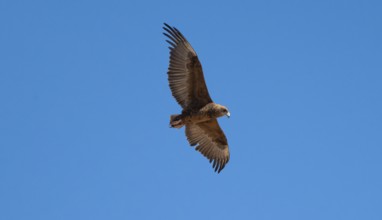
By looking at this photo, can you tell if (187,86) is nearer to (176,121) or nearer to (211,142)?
(176,121)

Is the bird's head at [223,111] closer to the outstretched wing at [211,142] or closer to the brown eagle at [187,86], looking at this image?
the brown eagle at [187,86]

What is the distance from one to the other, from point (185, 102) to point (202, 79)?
78cm

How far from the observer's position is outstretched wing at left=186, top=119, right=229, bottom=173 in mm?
20266

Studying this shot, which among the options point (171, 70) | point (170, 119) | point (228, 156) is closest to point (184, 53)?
point (171, 70)

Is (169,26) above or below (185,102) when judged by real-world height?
above

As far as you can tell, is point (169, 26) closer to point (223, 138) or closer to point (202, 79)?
point (202, 79)

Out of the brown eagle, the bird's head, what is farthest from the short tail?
the bird's head

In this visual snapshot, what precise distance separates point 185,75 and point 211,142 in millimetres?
2402

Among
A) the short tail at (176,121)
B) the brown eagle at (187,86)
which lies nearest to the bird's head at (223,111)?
the brown eagle at (187,86)

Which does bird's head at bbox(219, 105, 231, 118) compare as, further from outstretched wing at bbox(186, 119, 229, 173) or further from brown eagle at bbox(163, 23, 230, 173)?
outstretched wing at bbox(186, 119, 229, 173)

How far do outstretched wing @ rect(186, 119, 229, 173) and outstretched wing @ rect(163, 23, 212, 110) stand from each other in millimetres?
1249

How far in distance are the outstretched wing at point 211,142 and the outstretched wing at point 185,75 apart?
4.10ft

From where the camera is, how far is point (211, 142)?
20469mm

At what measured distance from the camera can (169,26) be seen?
19000 mm
